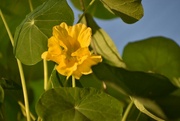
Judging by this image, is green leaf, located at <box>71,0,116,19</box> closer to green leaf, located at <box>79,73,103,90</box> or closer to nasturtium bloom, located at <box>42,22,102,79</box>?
green leaf, located at <box>79,73,103,90</box>

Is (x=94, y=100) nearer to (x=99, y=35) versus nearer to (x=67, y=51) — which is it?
(x=67, y=51)

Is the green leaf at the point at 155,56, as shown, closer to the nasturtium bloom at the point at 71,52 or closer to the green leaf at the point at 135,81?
the green leaf at the point at 135,81

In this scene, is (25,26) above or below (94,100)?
above

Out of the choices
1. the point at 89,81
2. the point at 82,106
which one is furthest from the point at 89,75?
the point at 82,106

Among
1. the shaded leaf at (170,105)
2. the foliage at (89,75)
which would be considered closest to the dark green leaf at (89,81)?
the foliage at (89,75)

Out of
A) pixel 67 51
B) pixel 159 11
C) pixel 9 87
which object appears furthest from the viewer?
pixel 159 11

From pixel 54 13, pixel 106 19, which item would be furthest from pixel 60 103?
pixel 106 19
